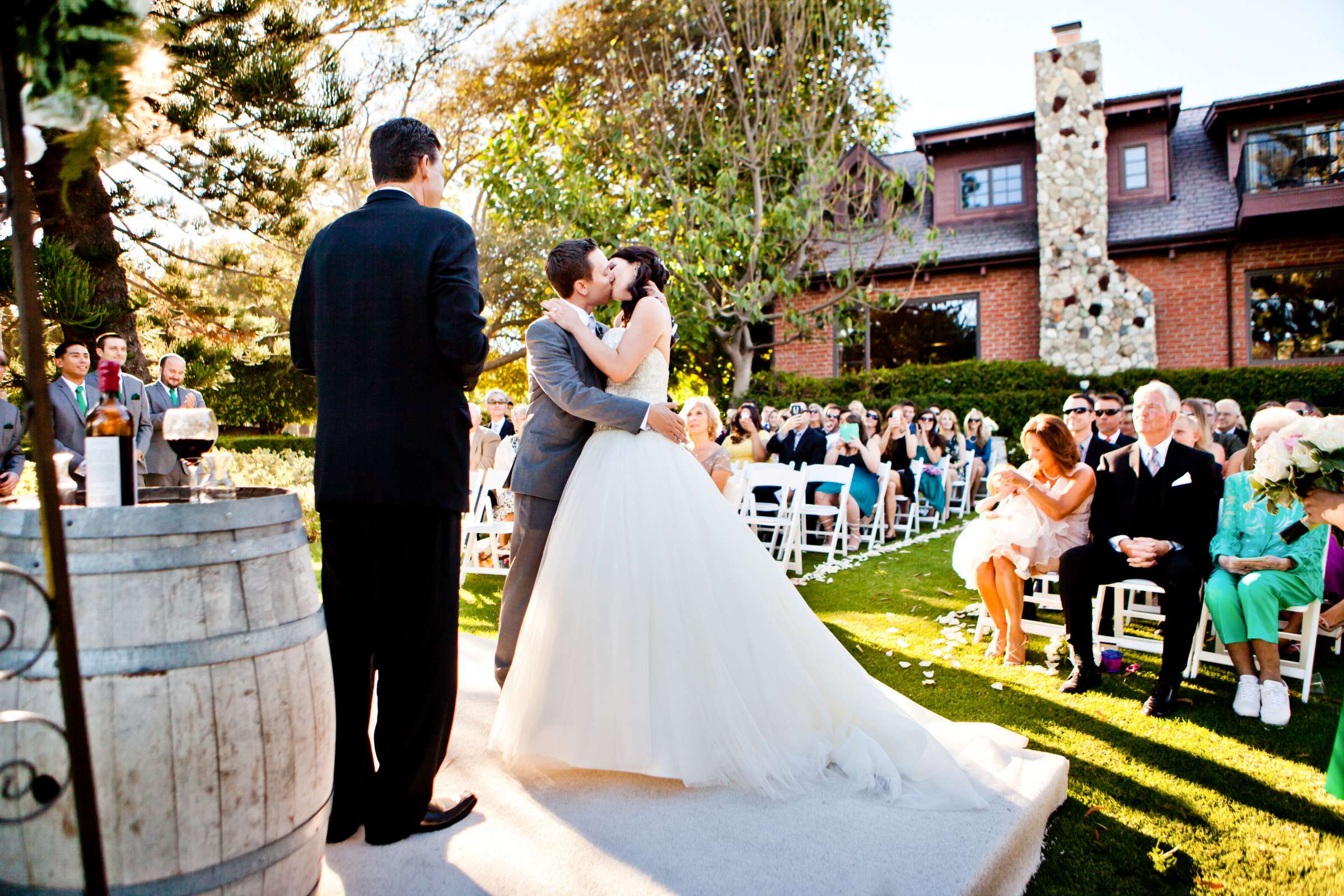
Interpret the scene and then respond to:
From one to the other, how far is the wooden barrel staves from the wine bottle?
15 centimetres

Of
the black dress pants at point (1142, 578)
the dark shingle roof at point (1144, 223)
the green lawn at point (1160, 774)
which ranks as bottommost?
the green lawn at point (1160, 774)

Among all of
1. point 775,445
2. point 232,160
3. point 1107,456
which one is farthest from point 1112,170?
point 232,160

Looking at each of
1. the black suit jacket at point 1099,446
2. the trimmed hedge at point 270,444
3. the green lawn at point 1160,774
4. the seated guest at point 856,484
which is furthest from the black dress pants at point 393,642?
the trimmed hedge at point 270,444

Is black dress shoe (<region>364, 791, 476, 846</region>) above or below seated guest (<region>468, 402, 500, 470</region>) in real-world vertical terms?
below

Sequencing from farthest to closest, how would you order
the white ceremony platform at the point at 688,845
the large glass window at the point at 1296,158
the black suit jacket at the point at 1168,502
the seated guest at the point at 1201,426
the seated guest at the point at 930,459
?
the large glass window at the point at 1296,158 → the seated guest at the point at 930,459 → the seated guest at the point at 1201,426 → the black suit jacket at the point at 1168,502 → the white ceremony platform at the point at 688,845

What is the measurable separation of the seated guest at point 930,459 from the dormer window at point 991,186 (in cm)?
752

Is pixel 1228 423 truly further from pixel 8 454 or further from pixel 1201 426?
pixel 8 454

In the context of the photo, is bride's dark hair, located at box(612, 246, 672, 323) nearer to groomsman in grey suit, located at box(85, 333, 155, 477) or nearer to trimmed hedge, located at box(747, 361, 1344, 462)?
groomsman in grey suit, located at box(85, 333, 155, 477)

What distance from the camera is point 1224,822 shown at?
2.71 m

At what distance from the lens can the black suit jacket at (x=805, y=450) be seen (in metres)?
9.31

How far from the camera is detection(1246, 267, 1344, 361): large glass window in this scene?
47.4 ft

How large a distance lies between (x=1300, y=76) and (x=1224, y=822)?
16757mm

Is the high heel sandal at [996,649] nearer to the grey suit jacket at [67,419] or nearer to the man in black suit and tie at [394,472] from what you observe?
the man in black suit and tie at [394,472]

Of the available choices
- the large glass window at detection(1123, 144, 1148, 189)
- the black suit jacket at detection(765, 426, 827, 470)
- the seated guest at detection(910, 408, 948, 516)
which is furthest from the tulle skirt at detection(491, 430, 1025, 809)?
the large glass window at detection(1123, 144, 1148, 189)
